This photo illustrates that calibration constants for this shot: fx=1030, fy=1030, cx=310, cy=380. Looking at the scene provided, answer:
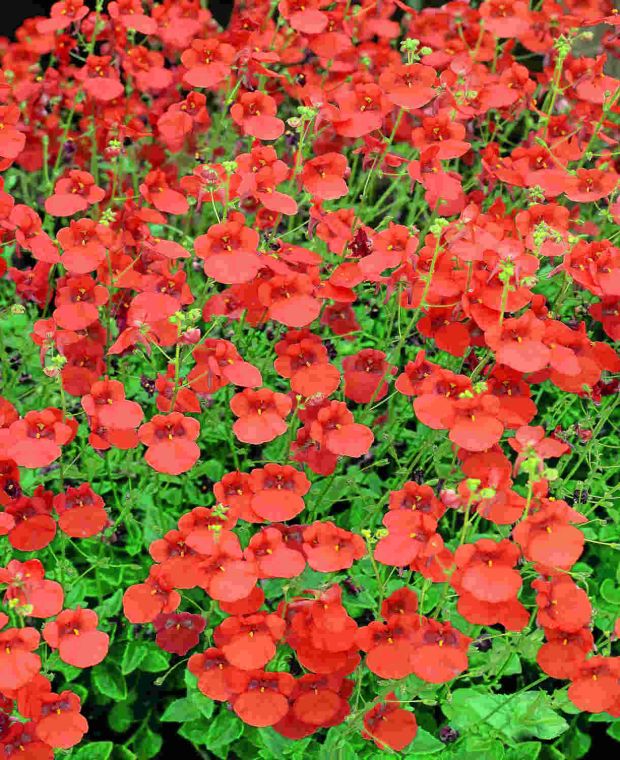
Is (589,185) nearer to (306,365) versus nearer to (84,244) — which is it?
(306,365)

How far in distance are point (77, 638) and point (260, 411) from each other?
53 cm

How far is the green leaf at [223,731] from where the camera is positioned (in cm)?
202

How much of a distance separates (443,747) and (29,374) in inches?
54.7

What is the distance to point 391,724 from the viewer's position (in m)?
1.91

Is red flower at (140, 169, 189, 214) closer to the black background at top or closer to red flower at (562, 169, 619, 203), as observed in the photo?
red flower at (562, 169, 619, 203)

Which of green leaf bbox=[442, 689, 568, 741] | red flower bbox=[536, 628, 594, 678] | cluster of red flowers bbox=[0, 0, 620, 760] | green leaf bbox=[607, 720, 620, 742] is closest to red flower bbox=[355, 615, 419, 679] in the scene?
cluster of red flowers bbox=[0, 0, 620, 760]

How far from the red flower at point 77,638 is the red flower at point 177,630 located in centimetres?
18

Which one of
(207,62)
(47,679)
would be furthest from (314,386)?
(207,62)

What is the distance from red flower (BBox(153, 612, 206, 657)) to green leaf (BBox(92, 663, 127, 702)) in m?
0.24

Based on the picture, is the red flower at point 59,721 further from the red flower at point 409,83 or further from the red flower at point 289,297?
the red flower at point 409,83

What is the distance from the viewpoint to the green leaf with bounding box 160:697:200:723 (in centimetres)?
205

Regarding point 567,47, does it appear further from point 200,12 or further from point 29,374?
point 29,374

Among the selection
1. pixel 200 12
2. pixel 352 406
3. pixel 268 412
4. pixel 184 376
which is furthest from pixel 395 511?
pixel 200 12

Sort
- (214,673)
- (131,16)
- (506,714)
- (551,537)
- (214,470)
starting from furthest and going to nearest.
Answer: (131,16)
(214,470)
(506,714)
(214,673)
(551,537)
